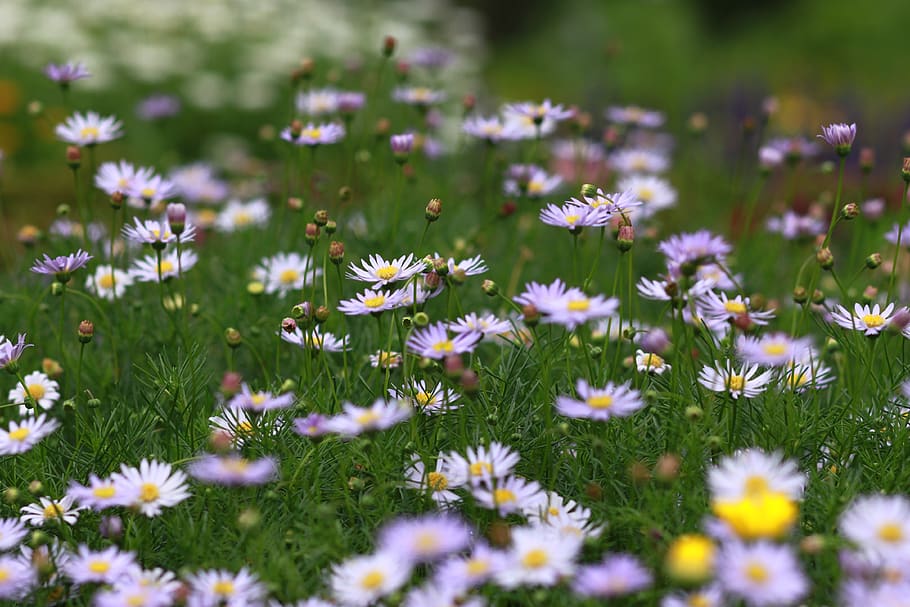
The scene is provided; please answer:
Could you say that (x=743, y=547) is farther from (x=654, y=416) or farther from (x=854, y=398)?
(x=854, y=398)

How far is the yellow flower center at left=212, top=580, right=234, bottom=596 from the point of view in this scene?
1.31 meters

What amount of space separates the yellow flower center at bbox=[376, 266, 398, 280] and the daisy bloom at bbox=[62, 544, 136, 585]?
0.60 m

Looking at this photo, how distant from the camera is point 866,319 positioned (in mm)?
→ 1746

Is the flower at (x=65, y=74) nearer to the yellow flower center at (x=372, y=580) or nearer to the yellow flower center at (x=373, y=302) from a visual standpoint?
the yellow flower center at (x=373, y=302)

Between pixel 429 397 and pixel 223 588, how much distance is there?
1.57 feet

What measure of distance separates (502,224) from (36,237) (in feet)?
4.26

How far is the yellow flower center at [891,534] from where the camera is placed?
1.12m

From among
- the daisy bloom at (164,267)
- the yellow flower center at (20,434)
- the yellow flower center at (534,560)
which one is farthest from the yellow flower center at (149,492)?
the daisy bloom at (164,267)

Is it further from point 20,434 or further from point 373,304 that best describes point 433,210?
point 20,434

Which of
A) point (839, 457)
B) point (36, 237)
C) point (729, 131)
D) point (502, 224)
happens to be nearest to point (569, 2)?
point (729, 131)

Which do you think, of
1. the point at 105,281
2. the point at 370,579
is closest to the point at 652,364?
the point at 370,579

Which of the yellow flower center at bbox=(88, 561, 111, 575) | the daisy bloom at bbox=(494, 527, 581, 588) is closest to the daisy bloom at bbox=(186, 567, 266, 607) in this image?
the yellow flower center at bbox=(88, 561, 111, 575)

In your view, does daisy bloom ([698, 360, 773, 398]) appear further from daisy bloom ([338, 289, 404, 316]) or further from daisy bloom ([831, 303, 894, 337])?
daisy bloom ([338, 289, 404, 316])

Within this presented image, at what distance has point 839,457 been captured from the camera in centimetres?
167
